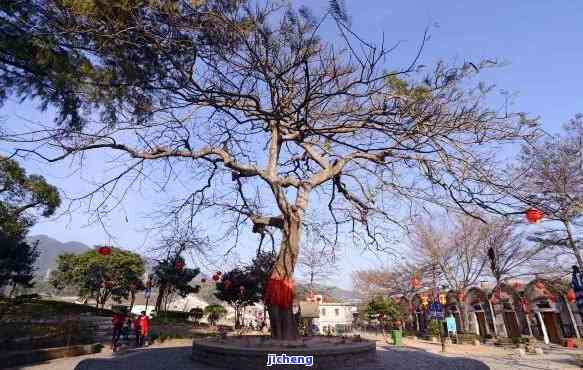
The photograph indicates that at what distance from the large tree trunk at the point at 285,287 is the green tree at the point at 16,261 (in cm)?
2621

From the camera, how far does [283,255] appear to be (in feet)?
30.2

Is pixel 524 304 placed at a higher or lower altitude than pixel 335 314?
higher

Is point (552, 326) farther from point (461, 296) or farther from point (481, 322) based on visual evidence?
point (461, 296)

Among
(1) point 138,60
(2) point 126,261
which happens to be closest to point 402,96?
(1) point 138,60

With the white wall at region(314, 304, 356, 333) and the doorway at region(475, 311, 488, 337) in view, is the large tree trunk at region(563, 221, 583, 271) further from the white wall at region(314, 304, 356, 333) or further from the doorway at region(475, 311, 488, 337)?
the white wall at region(314, 304, 356, 333)

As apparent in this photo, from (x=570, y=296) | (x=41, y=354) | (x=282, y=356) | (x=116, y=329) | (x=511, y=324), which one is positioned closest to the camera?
(x=282, y=356)

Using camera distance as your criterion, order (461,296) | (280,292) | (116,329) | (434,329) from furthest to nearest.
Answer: (434,329) < (461,296) < (116,329) < (280,292)

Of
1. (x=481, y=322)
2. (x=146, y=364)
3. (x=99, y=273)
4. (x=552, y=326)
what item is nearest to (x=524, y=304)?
(x=552, y=326)

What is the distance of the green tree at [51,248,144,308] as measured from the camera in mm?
34656

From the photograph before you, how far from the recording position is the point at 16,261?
89.8ft

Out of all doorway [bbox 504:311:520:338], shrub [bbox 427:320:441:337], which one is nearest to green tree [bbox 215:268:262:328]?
shrub [bbox 427:320:441:337]

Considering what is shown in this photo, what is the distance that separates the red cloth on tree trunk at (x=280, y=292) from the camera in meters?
8.96

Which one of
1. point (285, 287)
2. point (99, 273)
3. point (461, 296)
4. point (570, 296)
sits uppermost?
point (99, 273)

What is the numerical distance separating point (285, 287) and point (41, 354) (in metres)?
8.03
